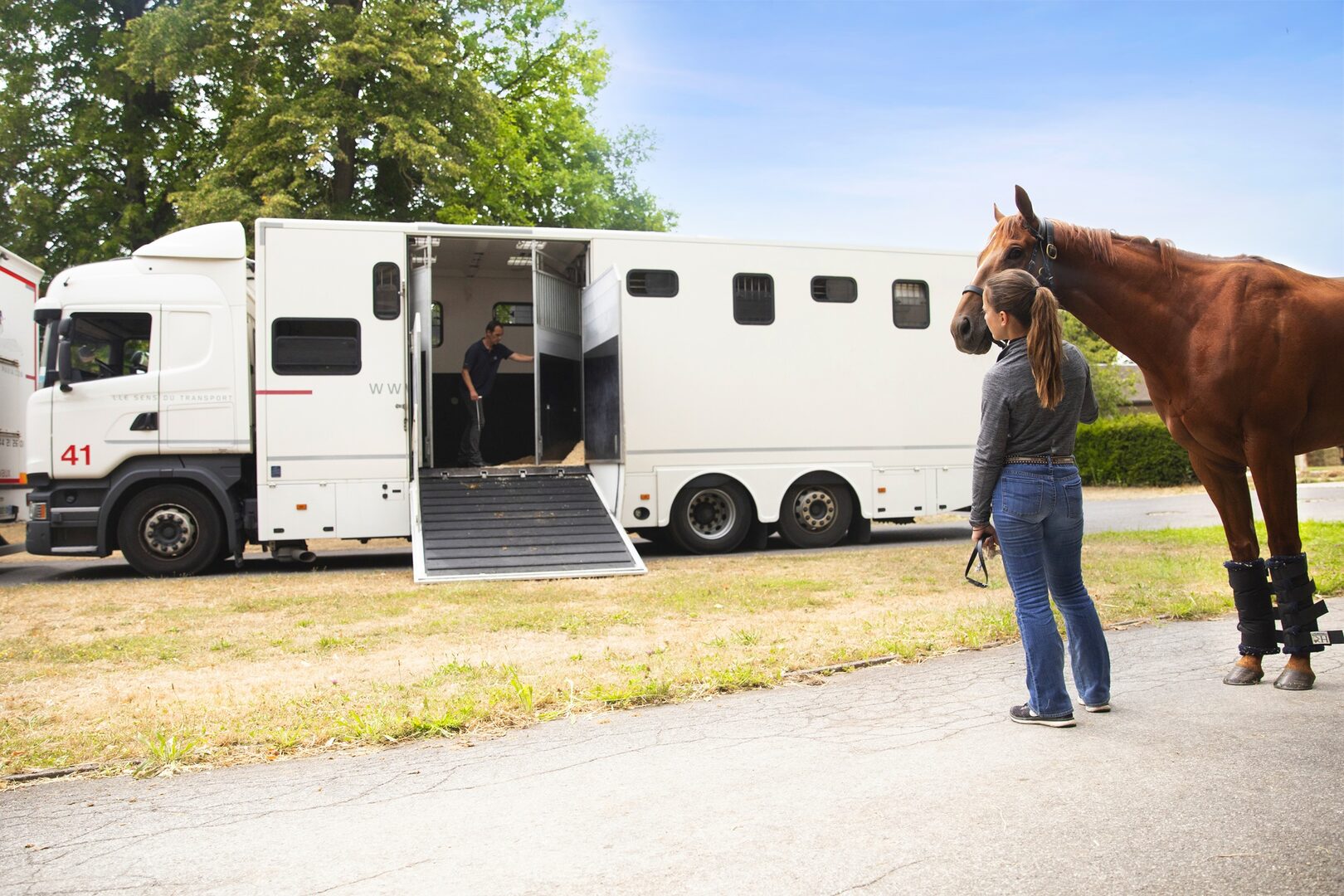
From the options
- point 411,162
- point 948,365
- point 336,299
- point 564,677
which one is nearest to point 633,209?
point 411,162

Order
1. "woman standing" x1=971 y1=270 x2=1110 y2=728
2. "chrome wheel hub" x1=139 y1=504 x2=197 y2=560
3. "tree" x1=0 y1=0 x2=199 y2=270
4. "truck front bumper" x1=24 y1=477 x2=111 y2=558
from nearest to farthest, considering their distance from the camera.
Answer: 1. "woman standing" x1=971 y1=270 x2=1110 y2=728
2. "truck front bumper" x1=24 y1=477 x2=111 y2=558
3. "chrome wheel hub" x1=139 y1=504 x2=197 y2=560
4. "tree" x1=0 y1=0 x2=199 y2=270

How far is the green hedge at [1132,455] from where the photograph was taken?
2609 cm

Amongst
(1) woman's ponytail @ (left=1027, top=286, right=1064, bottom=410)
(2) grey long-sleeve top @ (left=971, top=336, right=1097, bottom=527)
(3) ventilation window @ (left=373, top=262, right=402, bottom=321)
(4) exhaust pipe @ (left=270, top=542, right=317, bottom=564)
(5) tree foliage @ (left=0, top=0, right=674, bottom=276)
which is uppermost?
(5) tree foliage @ (left=0, top=0, right=674, bottom=276)

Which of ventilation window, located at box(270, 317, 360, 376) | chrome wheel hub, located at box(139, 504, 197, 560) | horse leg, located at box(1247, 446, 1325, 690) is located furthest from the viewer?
chrome wheel hub, located at box(139, 504, 197, 560)

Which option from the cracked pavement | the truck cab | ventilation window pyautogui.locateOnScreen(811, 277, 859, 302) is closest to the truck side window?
the truck cab

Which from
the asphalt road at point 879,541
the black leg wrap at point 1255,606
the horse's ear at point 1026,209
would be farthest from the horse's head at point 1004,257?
the asphalt road at point 879,541

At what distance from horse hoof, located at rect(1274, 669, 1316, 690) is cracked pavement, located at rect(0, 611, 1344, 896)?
0.22 feet

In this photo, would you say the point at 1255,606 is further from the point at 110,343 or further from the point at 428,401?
the point at 110,343

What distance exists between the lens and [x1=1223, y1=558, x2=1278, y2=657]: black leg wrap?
4961 millimetres

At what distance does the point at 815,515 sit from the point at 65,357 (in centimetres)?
859

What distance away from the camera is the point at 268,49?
1889 cm

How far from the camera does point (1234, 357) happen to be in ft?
15.9

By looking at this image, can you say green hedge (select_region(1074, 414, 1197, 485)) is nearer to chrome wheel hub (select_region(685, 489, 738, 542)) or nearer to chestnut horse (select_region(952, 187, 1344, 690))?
chrome wheel hub (select_region(685, 489, 738, 542))

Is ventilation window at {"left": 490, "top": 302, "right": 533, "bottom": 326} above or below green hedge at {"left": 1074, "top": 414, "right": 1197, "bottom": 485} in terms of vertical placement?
above
